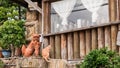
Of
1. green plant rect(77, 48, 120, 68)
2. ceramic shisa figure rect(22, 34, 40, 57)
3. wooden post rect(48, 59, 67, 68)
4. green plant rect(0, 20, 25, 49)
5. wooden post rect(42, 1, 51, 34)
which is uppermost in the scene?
wooden post rect(42, 1, 51, 34)

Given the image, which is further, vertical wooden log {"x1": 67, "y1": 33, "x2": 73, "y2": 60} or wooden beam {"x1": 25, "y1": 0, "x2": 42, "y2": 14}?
wooden beam {"x1": 25, "y1": 0, "x2": 42, "y2": 14}

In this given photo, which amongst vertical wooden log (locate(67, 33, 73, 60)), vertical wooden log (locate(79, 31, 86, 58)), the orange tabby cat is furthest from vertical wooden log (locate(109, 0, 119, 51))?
the orange tabby cat

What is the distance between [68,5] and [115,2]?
1404 millimetres

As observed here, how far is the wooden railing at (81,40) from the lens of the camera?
822cm

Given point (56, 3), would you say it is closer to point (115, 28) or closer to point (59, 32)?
point (59, 32)

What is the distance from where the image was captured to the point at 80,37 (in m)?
8.75

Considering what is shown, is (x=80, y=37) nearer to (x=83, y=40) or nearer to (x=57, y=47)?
(x=83, y=40)

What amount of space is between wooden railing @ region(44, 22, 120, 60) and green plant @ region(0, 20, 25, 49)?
0.90m

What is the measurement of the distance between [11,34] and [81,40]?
7.23 ft

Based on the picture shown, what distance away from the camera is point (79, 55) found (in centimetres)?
879

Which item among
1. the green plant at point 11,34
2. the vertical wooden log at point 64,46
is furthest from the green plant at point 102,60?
the green plant at point 11,34

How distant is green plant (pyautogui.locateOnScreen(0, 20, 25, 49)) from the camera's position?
988cm

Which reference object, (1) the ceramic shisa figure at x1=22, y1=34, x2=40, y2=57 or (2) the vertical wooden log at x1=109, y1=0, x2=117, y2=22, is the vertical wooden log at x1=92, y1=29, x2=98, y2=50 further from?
(1) the ceramic shisa figure at x1=22, y1=34, x2=40, y2=57

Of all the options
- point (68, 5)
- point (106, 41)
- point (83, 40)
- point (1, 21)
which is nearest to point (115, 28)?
point (106, 41)
